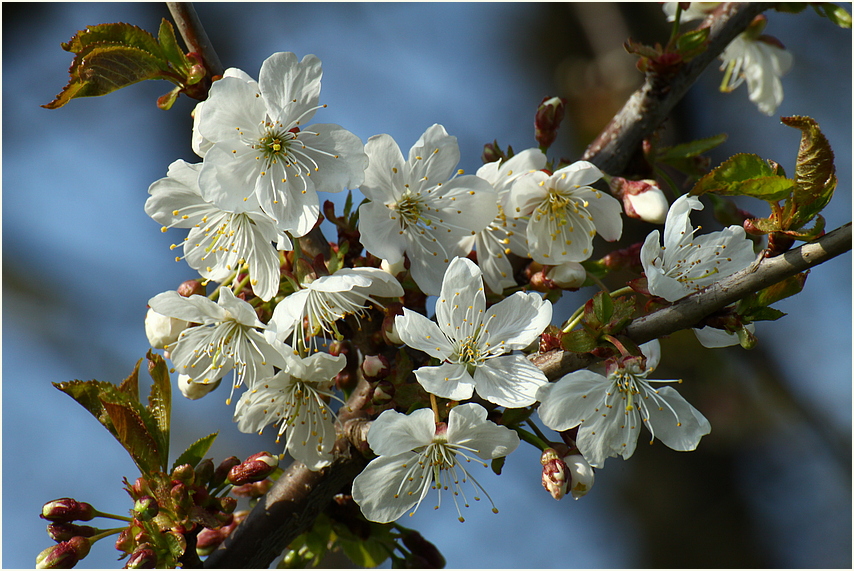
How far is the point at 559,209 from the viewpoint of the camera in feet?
4.01

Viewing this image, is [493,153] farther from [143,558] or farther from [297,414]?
[143,558]

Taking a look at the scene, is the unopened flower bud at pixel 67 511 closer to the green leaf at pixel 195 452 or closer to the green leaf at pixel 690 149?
the green leaf at pixel 195 452

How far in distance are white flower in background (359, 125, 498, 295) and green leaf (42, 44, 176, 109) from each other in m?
0.41

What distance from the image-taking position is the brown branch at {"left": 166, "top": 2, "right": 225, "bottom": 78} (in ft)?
A: 3.94

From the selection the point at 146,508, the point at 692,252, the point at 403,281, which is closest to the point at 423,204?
the point at 403,281

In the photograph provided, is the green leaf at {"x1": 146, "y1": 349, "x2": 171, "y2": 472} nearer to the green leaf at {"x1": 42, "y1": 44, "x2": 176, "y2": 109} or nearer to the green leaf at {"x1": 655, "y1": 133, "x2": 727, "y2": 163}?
the green leaf at {"x1": 42, "y1": 44, "x2": 176, "y2": 109}

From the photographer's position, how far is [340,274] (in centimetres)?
109

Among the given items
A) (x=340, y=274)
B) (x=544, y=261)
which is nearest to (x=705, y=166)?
(x=544, y=261)

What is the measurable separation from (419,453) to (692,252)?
56 centimetres

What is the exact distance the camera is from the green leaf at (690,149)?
4.76 ft

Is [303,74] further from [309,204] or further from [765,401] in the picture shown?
[765,401]

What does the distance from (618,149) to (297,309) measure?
864 mm

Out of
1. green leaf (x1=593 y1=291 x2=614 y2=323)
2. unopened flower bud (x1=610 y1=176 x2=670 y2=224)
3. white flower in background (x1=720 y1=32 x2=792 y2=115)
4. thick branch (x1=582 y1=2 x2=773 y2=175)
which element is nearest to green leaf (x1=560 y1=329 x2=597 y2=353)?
green leaf (x1=593 y1=291 x2=614 y2=323)

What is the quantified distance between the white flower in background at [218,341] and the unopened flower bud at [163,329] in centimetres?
1
